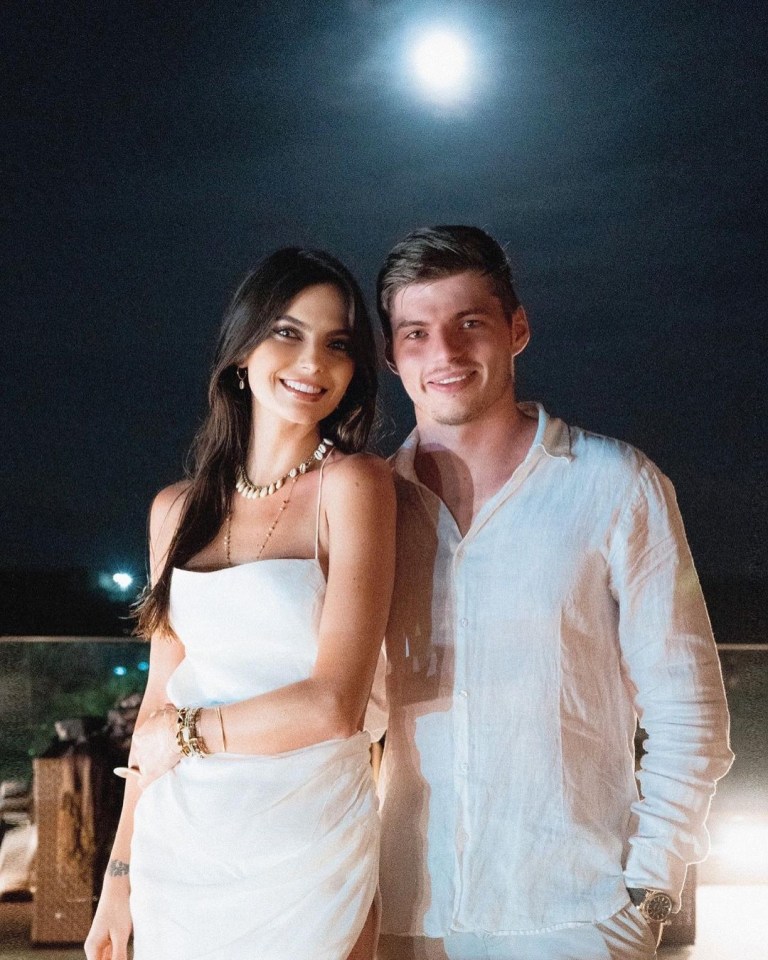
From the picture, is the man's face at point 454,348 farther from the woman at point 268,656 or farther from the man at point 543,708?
the woman at point 268,656

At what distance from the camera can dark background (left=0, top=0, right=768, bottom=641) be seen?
10.2 meters

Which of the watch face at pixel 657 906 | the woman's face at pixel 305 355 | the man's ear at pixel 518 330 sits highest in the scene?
the man's ear at pixel 518 330

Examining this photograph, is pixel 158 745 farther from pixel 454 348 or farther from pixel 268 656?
pixel 454 348

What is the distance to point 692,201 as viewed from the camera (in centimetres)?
1312

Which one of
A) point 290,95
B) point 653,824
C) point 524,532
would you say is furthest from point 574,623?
point 290,95

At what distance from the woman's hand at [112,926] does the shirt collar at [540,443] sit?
1.02 meters

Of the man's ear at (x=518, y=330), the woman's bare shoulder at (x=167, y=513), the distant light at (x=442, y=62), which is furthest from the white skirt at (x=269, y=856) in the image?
the distant light at (x=442, y=62)

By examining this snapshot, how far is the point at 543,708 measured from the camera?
5.62 feet

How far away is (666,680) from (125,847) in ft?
3.80

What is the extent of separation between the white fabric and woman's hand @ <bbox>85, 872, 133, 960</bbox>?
0.50 ft

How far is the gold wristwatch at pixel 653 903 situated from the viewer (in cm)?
163

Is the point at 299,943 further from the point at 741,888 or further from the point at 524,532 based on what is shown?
the point at 741,888

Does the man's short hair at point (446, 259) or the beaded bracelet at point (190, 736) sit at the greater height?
the man's short hair at point (446, 259)

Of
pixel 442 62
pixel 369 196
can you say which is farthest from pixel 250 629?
pixel 369 196
